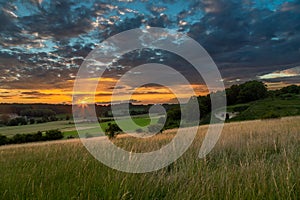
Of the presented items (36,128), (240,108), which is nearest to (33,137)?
(36,128)

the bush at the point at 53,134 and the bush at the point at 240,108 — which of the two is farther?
the bush at the point at 240,108

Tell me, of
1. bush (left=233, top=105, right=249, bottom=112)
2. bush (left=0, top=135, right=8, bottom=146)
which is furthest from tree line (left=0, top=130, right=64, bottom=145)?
bush (left=233, top=105, right=249, bottom=112)

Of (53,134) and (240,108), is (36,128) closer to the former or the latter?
(53,134)

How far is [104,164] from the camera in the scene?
5.16m

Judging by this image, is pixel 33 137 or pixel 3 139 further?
pixel 3 139

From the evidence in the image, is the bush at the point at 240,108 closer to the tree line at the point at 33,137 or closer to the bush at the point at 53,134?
the bush at the point at 53,134

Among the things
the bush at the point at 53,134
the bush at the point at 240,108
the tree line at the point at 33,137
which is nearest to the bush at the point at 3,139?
the tree line at the point at 33,137

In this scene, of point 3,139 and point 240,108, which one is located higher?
point 240,108

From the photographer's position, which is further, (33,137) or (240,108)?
(240,108)

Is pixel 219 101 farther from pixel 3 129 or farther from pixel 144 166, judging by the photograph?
pixel 144 166

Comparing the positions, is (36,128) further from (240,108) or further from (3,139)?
(240,108)

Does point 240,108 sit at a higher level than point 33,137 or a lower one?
higher

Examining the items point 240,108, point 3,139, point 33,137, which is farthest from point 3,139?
point 240,108

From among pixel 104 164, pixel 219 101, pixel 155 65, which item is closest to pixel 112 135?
pixel 155 65
